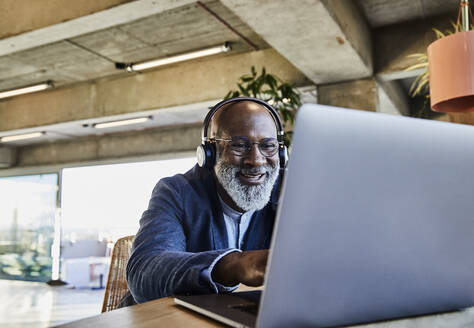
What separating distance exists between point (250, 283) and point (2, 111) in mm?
7389

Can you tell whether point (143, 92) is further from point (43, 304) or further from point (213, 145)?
point (213, 145)

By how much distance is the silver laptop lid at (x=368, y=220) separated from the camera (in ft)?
1.51

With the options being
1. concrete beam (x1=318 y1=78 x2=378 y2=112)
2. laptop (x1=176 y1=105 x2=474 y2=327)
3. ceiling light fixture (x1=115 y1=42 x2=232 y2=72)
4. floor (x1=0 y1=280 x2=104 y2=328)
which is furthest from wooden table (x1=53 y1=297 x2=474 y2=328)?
ceiling light fixture (x1=115 y1=42 x2=232 y2=72)

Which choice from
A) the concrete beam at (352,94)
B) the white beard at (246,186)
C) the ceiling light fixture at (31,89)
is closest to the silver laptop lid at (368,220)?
the white beard at (246,186)

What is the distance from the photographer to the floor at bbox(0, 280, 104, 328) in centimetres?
526

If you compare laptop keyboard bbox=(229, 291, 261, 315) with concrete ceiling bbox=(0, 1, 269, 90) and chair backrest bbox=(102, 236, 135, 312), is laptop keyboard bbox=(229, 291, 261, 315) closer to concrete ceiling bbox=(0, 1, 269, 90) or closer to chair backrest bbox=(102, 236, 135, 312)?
chair backrest bbox=(102, 236, 135, 312)

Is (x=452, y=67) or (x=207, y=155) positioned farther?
(x=452, y=67)

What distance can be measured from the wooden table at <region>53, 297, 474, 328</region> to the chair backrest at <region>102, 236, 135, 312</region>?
76 cm

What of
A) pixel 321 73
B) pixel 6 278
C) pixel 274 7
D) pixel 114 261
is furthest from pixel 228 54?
pixel 6 278

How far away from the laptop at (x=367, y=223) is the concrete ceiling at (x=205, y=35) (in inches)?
102

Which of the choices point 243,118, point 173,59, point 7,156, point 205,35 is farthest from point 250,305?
point 7,156

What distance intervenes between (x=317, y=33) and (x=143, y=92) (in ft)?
9.87

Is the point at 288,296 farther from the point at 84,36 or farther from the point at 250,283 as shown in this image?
the point at 84,36

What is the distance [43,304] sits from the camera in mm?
6727
